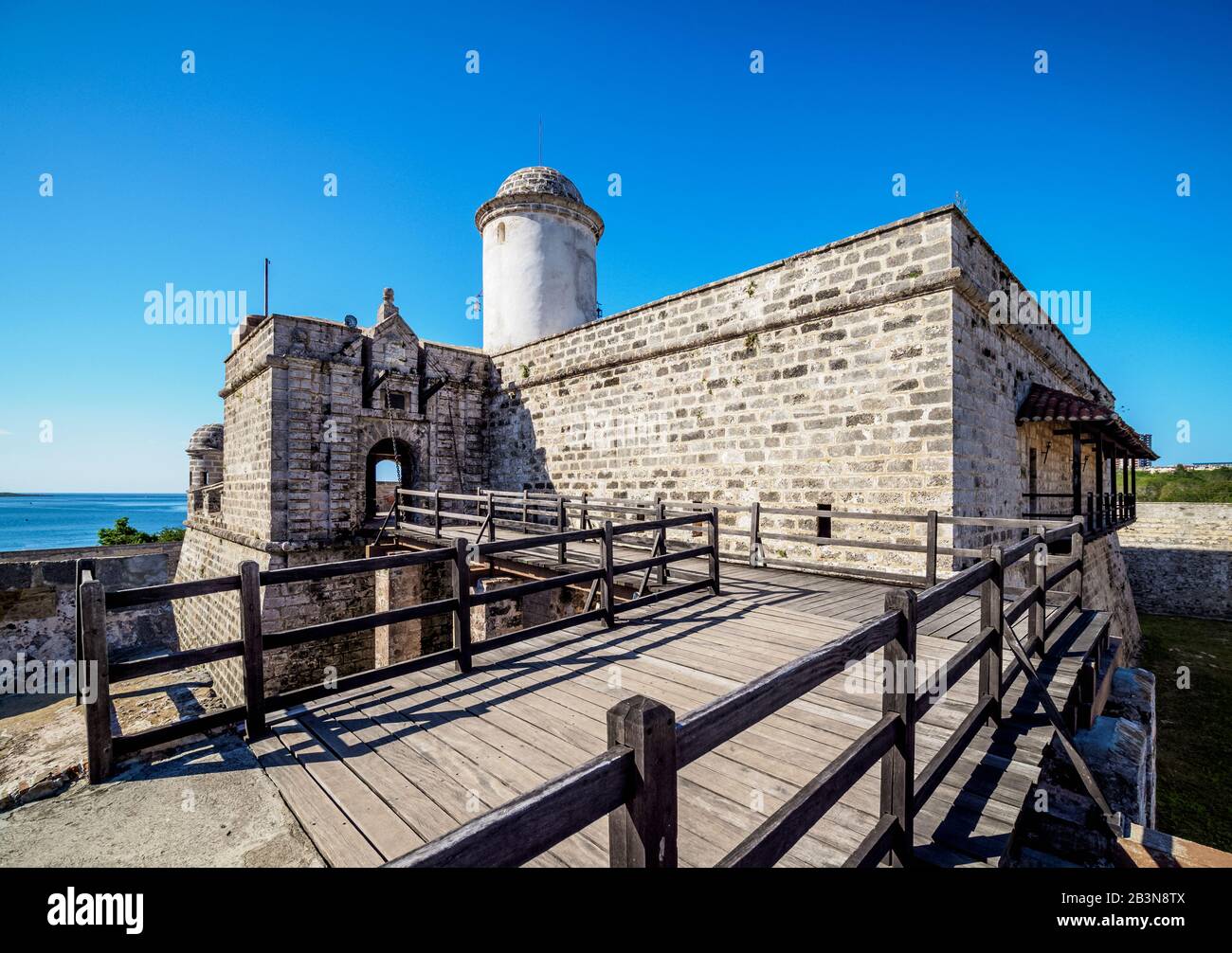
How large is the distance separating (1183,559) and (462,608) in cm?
2755

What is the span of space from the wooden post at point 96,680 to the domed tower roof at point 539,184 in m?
16.6

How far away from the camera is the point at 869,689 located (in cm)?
389

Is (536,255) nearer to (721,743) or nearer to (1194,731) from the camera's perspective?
(721,743)

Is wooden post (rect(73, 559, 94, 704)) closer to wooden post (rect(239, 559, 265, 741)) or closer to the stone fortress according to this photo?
wooden post (rect(239, 559, 265, 741))

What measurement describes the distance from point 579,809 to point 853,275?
8037 mm

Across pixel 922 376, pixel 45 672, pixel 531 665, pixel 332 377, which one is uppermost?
pixel 332 377

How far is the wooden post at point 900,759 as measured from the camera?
2.15 meters

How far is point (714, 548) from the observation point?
6.59m

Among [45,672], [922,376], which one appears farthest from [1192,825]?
[45,672]

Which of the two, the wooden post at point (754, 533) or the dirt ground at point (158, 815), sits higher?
the wooden post at point (754, 533)

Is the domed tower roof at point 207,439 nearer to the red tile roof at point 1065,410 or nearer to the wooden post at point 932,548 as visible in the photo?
the wooden post at point 932,548

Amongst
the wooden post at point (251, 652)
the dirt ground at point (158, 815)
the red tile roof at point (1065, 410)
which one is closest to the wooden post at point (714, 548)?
the wooden post at point (251, 652)
